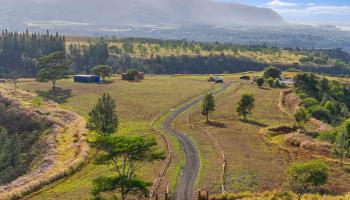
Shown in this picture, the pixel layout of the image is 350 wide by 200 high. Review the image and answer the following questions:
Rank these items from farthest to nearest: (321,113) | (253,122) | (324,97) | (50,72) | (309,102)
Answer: (50,72) < (324,97) < (309,102) < (321,113) < (253,122)

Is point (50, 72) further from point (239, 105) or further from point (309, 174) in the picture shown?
point (309, 174)

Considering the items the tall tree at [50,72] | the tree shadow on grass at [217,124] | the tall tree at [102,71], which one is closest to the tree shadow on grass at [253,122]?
the tree shadow on grass at [217,124]

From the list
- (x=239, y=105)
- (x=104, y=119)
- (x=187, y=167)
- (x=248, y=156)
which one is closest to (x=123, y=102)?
(x=239, y=105)

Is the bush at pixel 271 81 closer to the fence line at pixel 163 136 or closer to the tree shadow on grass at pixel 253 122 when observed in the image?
the fence line at pixel 163 136

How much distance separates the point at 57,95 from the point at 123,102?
25399mm

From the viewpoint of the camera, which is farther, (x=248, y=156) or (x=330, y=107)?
(x=330, y=107)

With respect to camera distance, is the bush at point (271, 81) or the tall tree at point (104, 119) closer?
the tall tree at point (104, 119)

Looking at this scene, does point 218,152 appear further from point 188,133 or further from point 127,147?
point 127,147

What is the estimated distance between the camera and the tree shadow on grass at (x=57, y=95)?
127938 mm

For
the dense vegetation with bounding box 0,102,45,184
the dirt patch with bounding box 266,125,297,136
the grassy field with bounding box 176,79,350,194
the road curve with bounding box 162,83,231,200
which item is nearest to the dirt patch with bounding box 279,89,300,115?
Result: the grassy field with bounding box 176,79,350,194

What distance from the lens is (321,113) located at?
123125mm

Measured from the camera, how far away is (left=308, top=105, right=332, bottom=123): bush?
4781 inches

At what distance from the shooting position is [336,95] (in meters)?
158

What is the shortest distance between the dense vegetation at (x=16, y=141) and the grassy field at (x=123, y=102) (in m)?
13.7
